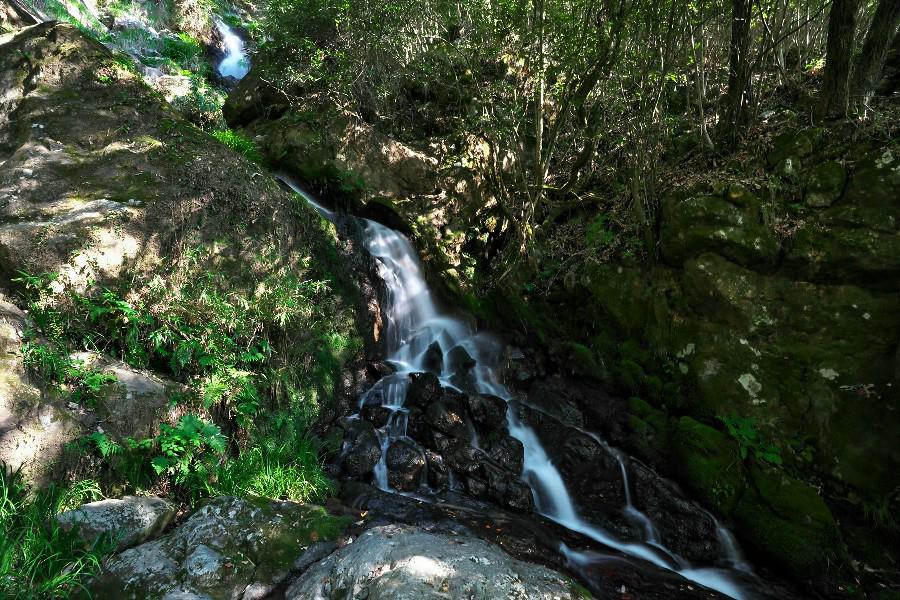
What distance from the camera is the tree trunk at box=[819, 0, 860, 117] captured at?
5.65m

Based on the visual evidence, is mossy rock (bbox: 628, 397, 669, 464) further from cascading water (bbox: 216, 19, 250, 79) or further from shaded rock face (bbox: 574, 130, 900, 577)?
cascading water (bbox: 216, 19, 250, 79)

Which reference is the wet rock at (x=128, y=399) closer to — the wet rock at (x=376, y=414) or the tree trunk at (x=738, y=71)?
the wet rock at (x=376, y=414)

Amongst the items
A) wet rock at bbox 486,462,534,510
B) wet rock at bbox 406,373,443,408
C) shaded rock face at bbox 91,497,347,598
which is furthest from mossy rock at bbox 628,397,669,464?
shaded rock face at bbox 91,497,347,598

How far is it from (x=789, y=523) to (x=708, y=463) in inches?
36.0

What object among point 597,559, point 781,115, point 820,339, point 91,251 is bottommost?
point 597,559

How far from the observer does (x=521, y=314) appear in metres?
7.77

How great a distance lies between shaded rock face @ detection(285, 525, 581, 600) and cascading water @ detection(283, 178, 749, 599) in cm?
188

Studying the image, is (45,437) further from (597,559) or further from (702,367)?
(702,367)

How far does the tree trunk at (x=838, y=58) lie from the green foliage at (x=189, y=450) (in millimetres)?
8390

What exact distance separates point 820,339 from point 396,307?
575 centimetres

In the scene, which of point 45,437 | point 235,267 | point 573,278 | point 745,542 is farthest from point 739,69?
point 45,437

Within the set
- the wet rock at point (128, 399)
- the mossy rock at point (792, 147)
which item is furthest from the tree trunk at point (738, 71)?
the wet rock at point (128, 399)

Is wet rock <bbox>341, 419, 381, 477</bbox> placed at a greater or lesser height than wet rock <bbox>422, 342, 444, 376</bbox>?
lesser

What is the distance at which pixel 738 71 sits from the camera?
263 inches
